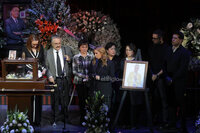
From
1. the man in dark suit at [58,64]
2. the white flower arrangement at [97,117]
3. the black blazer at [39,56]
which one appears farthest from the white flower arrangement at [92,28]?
the white flower arrangement at [97,117]

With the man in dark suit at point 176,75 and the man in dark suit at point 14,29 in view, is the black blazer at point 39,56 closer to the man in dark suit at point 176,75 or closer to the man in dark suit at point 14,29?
the man in dark suit at point 176,75

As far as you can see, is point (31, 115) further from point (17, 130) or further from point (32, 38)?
point (32, 38)

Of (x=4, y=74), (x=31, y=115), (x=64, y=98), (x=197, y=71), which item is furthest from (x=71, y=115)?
(x=197, y=71)

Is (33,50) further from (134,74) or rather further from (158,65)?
(158,65)

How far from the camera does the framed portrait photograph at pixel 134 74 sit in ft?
18.1

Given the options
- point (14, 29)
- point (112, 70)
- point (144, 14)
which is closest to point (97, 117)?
point (112, 70)

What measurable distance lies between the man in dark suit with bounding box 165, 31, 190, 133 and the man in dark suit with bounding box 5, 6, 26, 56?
12.6 ft

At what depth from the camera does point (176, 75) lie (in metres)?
5.77

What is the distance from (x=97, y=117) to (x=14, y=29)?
4.00 meters

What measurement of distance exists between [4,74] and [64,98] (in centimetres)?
108

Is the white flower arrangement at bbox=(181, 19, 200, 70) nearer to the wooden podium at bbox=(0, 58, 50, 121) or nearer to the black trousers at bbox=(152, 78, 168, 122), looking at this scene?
the black trousers at bbox=(152, 78, 168, 122)

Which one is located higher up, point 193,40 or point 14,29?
point 14,29

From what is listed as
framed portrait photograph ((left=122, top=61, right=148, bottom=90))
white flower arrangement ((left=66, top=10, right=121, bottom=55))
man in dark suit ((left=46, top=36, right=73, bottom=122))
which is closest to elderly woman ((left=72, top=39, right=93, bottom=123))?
man in dark suit ((left=46, top=36, right=73, bottom=122))

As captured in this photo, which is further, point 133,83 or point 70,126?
point 70,126
